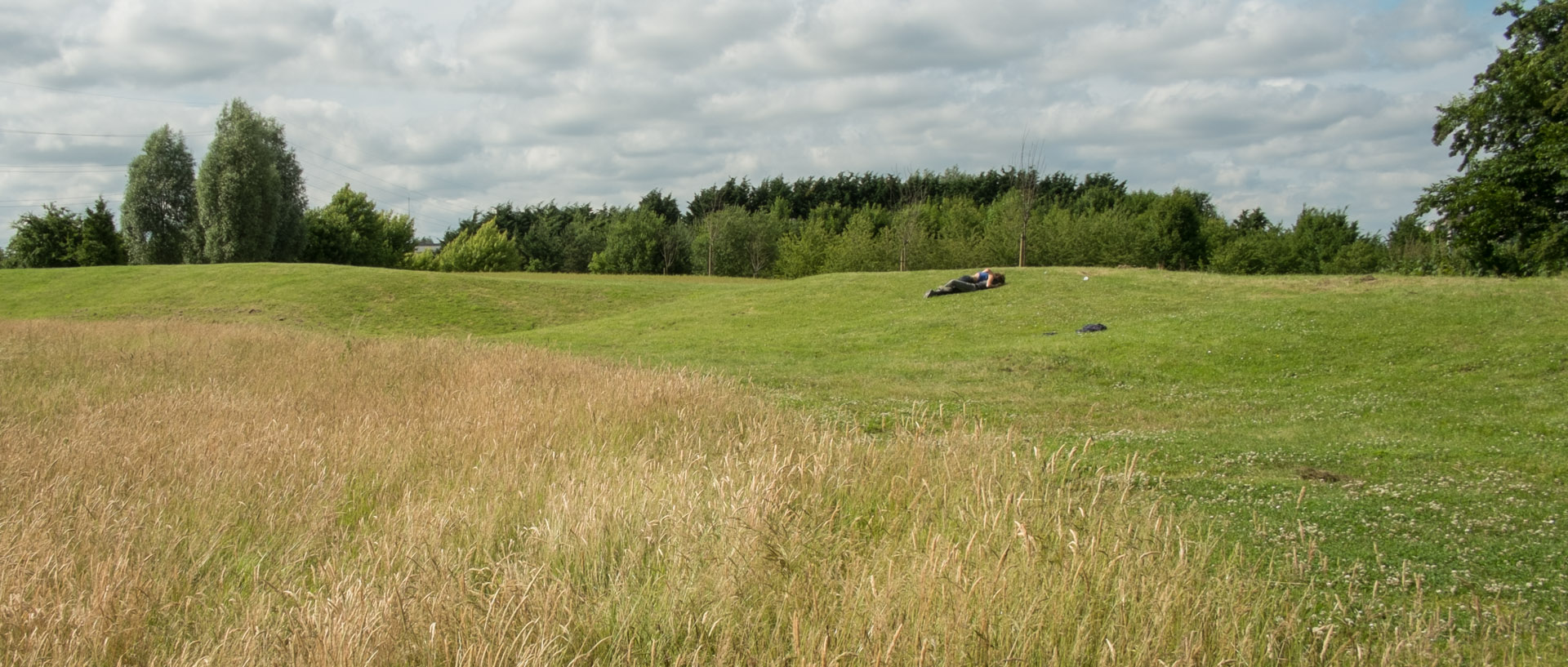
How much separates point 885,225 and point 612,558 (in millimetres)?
77549

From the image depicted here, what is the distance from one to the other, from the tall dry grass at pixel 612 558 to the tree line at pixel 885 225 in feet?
118

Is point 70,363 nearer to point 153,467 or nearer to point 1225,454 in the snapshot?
point 153,467

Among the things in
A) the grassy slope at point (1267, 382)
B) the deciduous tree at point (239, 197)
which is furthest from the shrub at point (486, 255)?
the grassy slope at point (1267, 382)

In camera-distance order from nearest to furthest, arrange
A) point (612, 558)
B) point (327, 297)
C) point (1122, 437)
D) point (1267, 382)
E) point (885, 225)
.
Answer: point (612, 558), point (1122, 437), point (1267, 382), point (327, 297), point (885, 225)

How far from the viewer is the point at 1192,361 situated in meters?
17.6

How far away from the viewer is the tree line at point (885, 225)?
1356 inches

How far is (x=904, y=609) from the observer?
3.88 meters

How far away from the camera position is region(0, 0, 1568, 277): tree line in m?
34.4

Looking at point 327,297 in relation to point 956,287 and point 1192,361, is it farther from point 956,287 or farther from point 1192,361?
point 1192,361

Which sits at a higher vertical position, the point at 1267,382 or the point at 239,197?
the point at 239,197

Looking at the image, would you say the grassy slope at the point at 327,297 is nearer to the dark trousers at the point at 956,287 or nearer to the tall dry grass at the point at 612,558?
the dark trousers at the point at 956,287

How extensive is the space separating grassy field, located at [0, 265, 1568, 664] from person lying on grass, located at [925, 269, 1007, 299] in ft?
7.85

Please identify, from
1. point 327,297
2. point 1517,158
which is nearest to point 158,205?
point 327,297

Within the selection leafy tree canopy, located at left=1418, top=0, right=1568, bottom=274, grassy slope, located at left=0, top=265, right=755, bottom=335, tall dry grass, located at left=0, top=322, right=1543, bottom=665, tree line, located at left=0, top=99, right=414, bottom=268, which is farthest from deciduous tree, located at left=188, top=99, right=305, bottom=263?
leafy tree canopy, located at left=1418, top=0, right=1568, bottom=274
